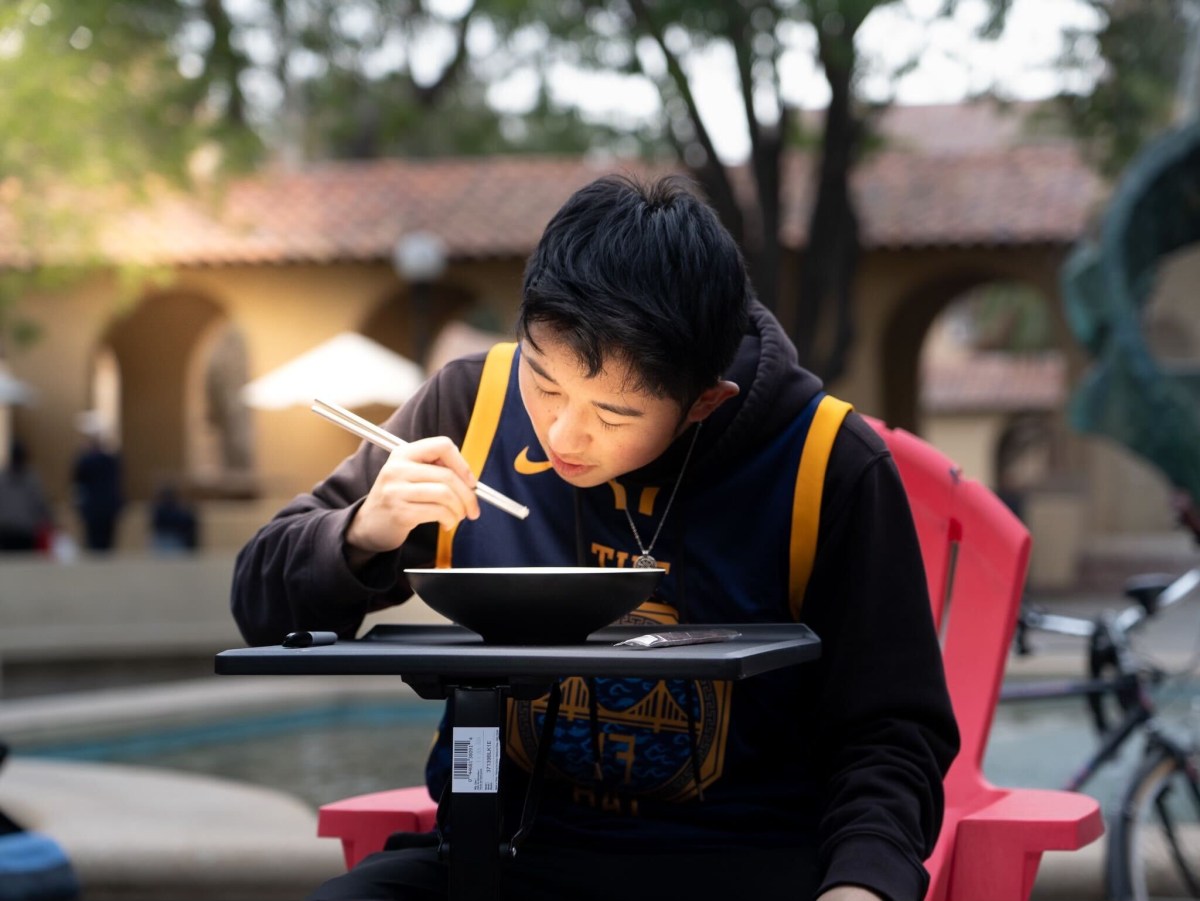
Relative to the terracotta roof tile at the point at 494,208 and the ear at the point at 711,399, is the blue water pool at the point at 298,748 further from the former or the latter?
the terracotta roof tile at the point at 494,208

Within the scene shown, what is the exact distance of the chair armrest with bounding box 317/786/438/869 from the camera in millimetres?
2309

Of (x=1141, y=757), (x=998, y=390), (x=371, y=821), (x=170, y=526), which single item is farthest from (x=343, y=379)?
(x=998, y=390)

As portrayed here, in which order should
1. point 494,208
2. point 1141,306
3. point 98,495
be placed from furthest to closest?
point 494,208, point 98,495, point 1141,306

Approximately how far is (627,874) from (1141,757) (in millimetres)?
2555

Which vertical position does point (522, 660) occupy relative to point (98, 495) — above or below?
above

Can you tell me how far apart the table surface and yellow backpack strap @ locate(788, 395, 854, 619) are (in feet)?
0.94

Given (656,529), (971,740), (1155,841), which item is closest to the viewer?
(656,529)

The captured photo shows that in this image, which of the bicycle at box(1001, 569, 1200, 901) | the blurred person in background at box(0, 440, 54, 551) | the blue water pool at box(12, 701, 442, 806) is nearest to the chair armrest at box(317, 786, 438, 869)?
the bicycle at box(1001, 569, 1200, 901)

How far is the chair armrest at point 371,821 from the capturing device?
2.31 metres

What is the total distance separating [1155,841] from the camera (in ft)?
12.0

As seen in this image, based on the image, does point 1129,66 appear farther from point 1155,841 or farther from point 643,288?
point 643,288

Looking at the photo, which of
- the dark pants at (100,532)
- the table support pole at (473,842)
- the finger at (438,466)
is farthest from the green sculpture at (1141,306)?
the dark pants at (100,532)

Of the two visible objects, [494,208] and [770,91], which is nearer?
[770,91]

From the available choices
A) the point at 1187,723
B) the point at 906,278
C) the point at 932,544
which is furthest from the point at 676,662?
the point at 906,278
